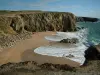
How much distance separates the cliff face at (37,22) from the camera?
39897mm

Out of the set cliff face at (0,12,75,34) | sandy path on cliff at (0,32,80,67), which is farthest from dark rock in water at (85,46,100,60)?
cliff face at (0,12,75,34)

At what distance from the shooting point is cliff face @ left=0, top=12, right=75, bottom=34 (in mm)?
39897

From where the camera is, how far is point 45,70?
17.2 metres

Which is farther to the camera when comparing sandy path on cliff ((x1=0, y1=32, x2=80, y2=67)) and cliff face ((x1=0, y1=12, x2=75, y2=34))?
cliff face ((x1=0, y1=12, x2=75, y2=34))

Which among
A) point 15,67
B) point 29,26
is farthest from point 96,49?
point 29,26

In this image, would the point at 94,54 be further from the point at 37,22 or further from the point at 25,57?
the point at 37,22

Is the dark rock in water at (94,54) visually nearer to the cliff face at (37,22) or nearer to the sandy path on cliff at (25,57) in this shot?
the sandy path on cliff at (25,57)

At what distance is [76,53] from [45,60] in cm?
575

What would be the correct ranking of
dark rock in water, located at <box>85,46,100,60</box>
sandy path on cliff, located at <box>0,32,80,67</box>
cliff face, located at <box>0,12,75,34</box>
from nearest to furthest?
sandy path on cliff, located at <box>0,32,80,67</box> → dark rock in water, located at <box>85,46,100,60</box> → cliff face, located at <box>0,12,75,34</box>

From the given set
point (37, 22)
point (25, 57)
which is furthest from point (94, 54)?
point (37, 22)

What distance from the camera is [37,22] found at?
52062mm

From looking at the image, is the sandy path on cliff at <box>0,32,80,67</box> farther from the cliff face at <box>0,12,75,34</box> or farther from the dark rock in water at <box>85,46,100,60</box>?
the cliff face at <box>0,12,75,34</box>

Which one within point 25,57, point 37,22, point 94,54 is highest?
point 37,22

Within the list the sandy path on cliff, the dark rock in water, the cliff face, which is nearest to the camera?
the sandy path on cliff
